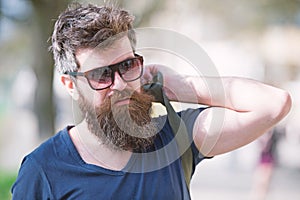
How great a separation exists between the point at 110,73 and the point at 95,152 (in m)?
0.26

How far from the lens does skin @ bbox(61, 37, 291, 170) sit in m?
1.89

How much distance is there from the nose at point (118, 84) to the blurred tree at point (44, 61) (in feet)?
15.3

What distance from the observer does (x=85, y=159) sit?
185cm

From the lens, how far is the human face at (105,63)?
1.88 meters

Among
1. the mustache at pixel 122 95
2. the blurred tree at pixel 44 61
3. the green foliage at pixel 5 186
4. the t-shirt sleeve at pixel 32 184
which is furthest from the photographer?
the blurred tree at pixel 44 61

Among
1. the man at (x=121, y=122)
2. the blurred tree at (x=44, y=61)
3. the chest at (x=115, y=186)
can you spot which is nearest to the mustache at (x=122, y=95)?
the man at (x=121, y=122)

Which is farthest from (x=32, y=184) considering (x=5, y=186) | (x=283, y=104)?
(x=5, y=186)

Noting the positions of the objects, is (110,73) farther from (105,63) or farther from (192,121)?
(192,121)

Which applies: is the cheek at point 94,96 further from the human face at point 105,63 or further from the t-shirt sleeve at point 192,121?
the t-shirt sleeve at point 192,121

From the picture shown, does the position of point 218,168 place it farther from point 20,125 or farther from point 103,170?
point 103,170

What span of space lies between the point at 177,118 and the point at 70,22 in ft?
1.58

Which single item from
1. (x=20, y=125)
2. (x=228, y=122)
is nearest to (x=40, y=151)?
(x=228, y=122)

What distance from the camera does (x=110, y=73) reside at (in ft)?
6.18

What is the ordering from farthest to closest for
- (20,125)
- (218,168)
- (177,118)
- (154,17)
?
(20,125)
(218,168)
(154,17)
(177,118)
